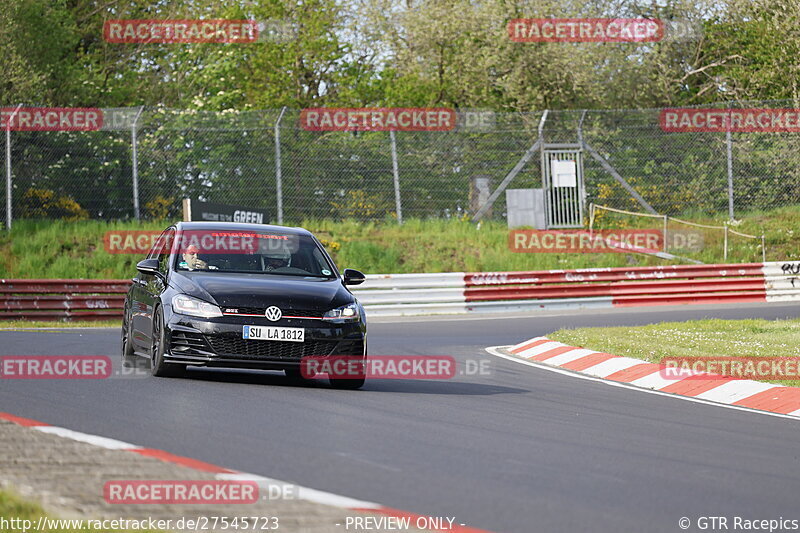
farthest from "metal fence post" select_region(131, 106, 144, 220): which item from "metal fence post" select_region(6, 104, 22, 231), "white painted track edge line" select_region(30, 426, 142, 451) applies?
"white painted track edge line" select_region(30, 426, 142, 451)

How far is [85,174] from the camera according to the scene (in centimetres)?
2717

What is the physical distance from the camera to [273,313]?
10.5 m

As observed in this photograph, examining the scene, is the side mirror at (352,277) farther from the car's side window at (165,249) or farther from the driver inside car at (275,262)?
the car's side window at (165,249)

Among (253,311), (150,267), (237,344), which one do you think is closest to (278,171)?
(150,267)

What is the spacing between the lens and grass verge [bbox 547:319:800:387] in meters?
13.9

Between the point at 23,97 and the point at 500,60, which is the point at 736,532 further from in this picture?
the point at 500,60

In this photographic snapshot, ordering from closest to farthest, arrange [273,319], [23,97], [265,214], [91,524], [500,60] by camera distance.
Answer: [91,524] → [273,319] → [265,214] → [23,97] → [500,60]

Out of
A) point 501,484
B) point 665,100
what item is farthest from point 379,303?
point 501,484

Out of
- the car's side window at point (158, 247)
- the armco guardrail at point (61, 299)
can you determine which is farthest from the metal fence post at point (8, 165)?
the car's side window at point (158, 247)

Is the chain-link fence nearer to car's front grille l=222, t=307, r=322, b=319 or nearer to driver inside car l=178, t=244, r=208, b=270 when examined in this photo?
driver inside car l=178, t=244, r=208, b=270

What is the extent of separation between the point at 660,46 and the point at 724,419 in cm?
2973

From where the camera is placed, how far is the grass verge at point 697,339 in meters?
13.9

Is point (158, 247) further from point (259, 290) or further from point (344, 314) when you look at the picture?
point (344, 314)

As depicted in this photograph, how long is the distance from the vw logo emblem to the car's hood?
0.04 meters
